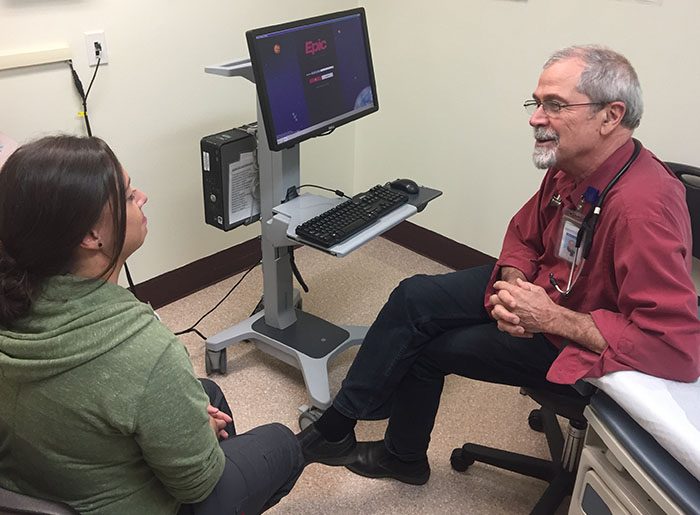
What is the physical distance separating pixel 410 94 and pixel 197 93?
2.95ft

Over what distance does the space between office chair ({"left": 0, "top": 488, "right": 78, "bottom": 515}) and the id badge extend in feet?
3.81

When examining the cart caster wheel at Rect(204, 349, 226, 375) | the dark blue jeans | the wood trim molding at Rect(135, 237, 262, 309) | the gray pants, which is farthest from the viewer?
the wood trim molding at Rect(135, 237, 262, 309)

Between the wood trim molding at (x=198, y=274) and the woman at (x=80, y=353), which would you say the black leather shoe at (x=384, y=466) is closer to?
the woman at (x=80, y=353)

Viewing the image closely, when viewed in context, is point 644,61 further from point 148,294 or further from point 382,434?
point 148,294

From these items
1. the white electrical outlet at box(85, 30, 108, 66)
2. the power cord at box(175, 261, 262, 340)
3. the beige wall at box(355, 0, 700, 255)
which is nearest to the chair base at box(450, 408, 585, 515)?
the beige wall at box(355, 0, 700, 255)

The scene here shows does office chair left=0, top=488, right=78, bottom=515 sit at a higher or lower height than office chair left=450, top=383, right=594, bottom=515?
higher

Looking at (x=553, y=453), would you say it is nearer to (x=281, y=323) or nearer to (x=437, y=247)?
(x=281, y=323)

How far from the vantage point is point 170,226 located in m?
2.49

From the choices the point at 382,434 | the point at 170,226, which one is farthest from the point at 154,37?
the point at 382,434

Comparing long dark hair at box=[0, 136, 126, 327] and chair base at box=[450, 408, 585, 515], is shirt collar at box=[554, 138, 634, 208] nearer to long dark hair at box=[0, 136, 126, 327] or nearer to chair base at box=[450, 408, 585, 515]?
chair base at box=[450, 408, 585, 515]

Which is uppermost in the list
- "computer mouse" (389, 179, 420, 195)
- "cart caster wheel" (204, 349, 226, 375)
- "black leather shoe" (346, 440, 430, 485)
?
"computer mouse" (389, 179, 420, 195)

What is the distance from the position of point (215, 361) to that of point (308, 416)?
0.42 metres

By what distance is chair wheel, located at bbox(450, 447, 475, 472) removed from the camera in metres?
1.84

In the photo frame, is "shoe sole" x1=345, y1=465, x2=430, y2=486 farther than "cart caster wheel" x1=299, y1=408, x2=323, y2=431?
No
